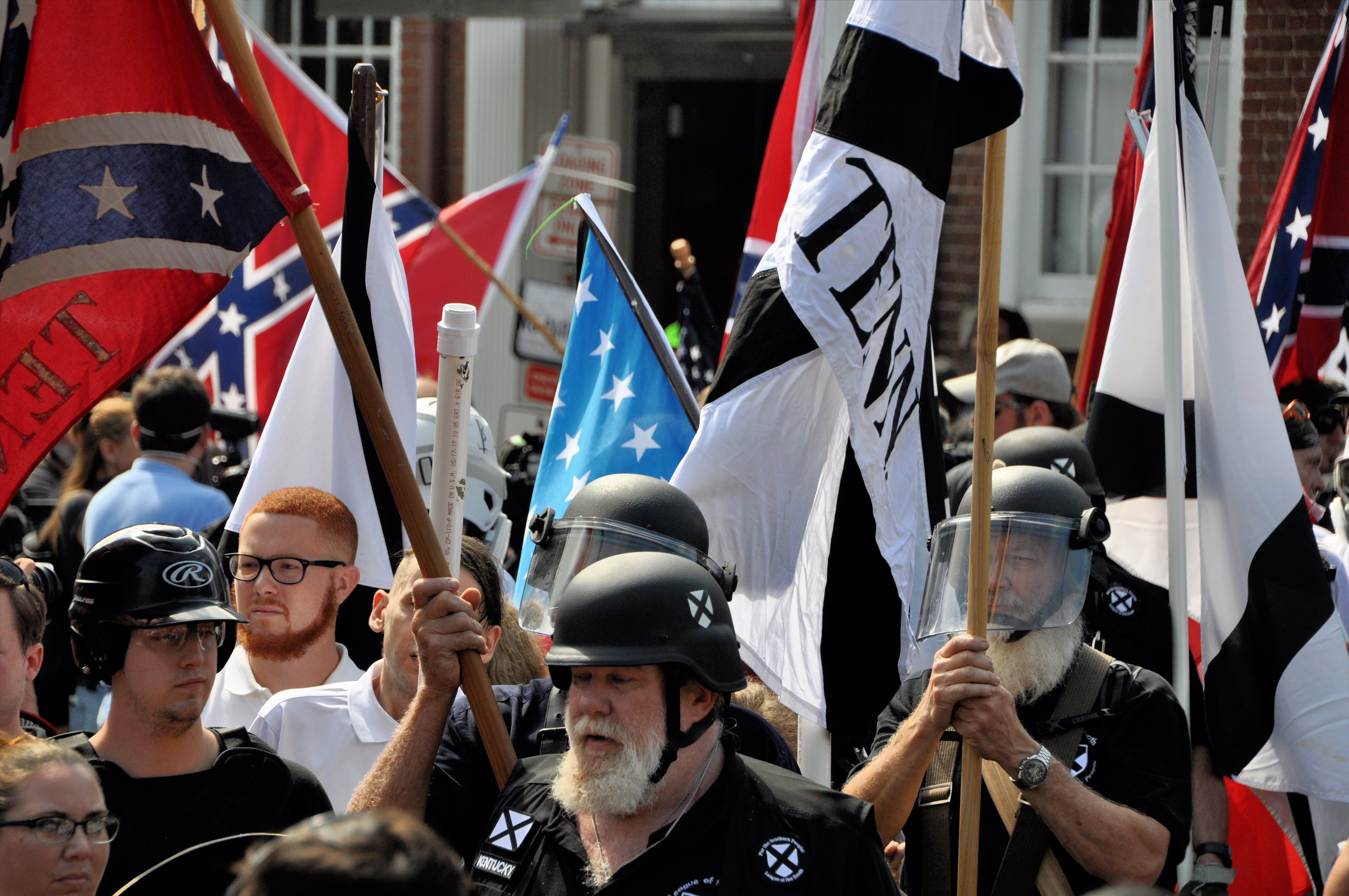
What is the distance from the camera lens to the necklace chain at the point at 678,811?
2539 millimetres

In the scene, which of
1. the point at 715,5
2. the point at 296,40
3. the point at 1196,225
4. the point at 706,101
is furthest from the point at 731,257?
the point at 1196,225

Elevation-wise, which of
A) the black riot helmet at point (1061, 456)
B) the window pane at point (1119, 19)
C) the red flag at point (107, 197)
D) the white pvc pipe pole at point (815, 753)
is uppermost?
the window pane at point (1119, 19)

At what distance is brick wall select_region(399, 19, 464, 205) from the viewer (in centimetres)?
1198

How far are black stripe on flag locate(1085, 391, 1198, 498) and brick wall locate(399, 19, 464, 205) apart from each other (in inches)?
331

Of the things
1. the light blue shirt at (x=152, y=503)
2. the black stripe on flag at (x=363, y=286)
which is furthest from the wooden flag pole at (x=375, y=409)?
the light blue shirt at (x=152, y=503)

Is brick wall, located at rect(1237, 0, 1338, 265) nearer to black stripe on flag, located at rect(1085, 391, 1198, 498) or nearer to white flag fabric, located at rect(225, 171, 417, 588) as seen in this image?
black stripe on flag, located at rect(1085, 391, 1198, 498)

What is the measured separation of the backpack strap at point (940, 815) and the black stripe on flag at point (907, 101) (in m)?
1.42

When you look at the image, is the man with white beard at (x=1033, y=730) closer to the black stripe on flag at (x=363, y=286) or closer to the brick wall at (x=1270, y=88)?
the black stripe on flag at (x=363, y=286)

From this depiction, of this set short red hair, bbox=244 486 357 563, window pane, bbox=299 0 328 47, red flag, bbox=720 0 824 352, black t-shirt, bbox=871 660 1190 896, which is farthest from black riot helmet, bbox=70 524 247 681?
window pane, bbox=299 0 328 47

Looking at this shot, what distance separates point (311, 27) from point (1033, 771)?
11144 millimetres

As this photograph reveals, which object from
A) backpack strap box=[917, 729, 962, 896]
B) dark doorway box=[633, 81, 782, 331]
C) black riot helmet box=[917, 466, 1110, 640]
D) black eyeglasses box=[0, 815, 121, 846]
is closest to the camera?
black eyeglasses box=[0, 815, 121, 846]

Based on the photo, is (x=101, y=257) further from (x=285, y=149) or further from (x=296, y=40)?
(x=296, y=40)

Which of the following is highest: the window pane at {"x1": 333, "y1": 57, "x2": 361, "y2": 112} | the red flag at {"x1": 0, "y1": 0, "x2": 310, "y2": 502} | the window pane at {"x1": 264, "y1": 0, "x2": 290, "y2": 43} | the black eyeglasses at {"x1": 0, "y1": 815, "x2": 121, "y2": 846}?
the window pane at {"x1": 264, "y1": 0, "x2": 290, "y2": 43}

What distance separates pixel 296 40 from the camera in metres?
12.6
